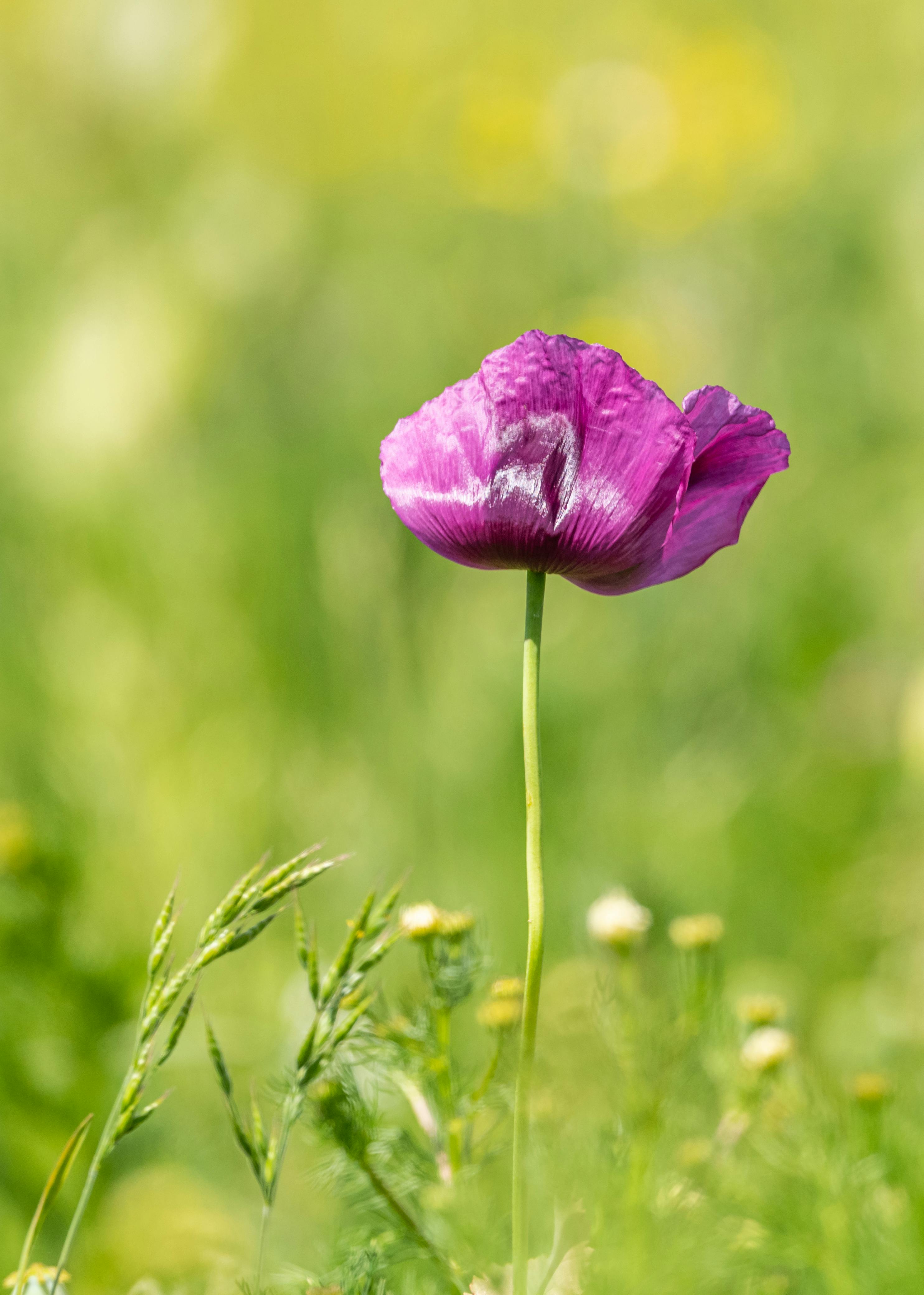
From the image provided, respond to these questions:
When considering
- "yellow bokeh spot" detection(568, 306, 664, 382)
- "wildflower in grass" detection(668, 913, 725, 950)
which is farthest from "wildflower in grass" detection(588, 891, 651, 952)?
"yellow bokeh spot" detection(568, 306, 664, 382)

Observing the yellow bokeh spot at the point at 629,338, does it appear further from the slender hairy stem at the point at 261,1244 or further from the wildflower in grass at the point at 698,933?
the slender hairy stem at the point at 261,1244

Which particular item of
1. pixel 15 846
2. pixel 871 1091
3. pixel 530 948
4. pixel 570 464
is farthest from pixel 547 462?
pixel 15 846

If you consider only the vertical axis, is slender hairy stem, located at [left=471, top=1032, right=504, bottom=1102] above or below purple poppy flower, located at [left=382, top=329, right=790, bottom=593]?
below

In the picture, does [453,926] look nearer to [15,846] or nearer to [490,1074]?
[490,1074]

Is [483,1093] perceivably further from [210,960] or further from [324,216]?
[324,216]

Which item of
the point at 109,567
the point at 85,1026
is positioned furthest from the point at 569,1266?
the point at 109,567

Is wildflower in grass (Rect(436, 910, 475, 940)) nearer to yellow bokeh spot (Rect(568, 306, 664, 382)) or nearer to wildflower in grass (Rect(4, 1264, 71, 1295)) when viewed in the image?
wildflower in grass (Rect(4, 1264, 71, 1295))
